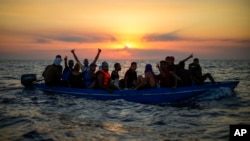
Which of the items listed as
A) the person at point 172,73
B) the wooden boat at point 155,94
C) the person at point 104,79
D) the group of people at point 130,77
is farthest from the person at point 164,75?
the person at point 104,79

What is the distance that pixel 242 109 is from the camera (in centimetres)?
1261

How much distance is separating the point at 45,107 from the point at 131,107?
4.17 metres

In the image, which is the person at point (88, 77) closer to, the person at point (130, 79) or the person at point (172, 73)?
the person at point (130, 79)

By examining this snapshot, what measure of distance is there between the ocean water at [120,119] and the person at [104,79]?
30.4 inches

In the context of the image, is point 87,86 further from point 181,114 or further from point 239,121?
point 239,121

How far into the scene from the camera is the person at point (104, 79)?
46.1 feet

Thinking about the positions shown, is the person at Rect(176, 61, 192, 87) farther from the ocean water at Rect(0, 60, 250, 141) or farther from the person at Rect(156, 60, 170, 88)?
the ocean water at Rect(0, 60, 250, 141)

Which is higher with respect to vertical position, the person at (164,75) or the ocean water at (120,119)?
the person at (164,75)

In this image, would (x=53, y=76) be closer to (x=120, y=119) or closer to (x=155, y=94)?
(x=155, y=94)

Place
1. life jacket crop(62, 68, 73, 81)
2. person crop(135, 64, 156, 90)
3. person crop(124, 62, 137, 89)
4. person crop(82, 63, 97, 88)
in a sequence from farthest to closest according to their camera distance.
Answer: life jacket crop(62, 68, 73, 81), person crop(82, 63, 97, 88), person crop(124, 62, 137, 89), person crop(135, 64, 156, 90)

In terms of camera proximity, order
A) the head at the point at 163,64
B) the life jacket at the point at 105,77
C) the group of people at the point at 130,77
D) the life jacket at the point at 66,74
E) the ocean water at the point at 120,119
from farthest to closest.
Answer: the life jacket at the point at 66,74 < the life jacket at the point at 105,77 < the group of people at the point at 130,77 < the head at the point at 163,64 < the ocean water at the point at 120,119

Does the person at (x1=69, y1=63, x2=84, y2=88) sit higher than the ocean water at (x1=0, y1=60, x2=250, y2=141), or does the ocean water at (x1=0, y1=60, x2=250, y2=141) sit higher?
the person at (x1=69, y1=63, x2=84, y2=88)

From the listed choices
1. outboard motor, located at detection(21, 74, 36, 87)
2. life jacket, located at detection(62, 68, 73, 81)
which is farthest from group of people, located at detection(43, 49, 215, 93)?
outboard motor, located at detection(21, 74, 36, 87)

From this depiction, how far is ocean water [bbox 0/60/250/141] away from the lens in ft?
27.4
